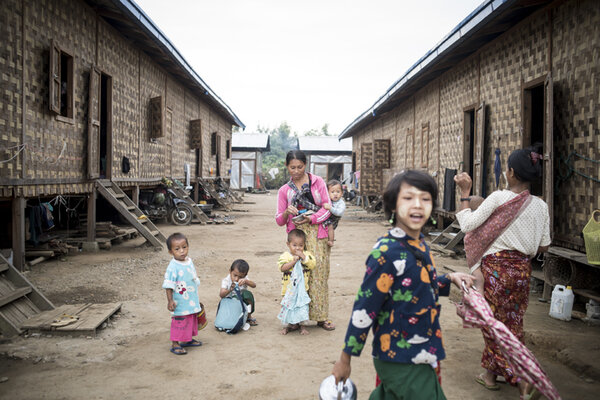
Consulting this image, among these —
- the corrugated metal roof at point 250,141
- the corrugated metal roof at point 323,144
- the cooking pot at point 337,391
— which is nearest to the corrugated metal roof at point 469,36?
the cooking pot at point 337,391

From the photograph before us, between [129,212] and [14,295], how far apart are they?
4.61m

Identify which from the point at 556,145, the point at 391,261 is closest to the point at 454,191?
the point at 556,145

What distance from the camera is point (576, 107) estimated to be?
18.3 feet

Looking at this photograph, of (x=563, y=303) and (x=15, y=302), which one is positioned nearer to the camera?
(x=15, y=302)

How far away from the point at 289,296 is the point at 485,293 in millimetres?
1807

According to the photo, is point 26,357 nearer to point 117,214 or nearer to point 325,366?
point 325,366

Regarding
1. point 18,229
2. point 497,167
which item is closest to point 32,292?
point 18,229

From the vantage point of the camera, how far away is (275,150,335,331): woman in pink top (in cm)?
450

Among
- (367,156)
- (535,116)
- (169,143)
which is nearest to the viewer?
(535,116)

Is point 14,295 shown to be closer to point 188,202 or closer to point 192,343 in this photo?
point 192,343

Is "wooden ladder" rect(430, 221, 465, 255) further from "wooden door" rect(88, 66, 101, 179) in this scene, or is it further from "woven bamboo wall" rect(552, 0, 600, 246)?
"wooden door" rect(88, 66, 101, 179)

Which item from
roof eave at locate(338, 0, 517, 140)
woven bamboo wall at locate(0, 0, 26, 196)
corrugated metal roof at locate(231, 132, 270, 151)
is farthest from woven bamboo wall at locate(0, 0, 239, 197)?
corrugated metal roof at locate(231, 132, 270, 151)

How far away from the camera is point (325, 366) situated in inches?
146

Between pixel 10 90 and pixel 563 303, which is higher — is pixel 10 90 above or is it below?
above
